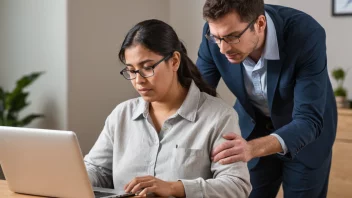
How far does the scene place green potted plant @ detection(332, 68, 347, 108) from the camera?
436 cm

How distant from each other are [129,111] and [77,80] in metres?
2.30

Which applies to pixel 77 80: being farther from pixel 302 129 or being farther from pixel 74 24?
pixel 302 129


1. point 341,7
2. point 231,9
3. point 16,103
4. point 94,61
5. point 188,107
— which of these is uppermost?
point 231,9

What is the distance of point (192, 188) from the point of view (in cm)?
208

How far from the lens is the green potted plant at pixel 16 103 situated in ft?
15.0

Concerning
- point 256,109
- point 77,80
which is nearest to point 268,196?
point 256,109

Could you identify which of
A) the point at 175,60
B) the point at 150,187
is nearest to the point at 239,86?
the point at 175,60

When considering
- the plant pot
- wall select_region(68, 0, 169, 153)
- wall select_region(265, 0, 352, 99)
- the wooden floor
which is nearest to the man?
the wooden floor

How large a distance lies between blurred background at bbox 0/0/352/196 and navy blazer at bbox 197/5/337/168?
2.09 metres

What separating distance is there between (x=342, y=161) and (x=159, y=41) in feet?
7.78

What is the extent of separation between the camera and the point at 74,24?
4.63m

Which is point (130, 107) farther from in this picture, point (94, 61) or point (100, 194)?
point (94, 61)

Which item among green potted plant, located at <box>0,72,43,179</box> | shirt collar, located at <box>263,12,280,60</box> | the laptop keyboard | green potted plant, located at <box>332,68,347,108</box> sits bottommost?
green potted plant, located at <box>0,72,43,179</box>

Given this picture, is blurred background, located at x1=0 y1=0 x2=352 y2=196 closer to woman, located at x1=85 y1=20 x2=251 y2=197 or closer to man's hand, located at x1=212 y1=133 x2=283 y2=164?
woman, located at x1=85 y1=20 x2=251 y2=197
